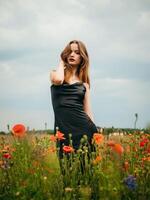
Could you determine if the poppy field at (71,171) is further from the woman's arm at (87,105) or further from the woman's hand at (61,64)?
the woman's hand at (61,64)

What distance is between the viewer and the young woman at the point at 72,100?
605cm

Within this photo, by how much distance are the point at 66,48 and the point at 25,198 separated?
6.92ft

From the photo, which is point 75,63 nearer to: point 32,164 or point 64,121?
point 64,121

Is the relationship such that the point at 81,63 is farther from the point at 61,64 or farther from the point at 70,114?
the point at 70,114

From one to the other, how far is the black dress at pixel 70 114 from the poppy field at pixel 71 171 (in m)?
0.18

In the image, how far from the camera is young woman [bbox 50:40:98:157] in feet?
19.9

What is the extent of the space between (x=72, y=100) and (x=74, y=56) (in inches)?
20.4

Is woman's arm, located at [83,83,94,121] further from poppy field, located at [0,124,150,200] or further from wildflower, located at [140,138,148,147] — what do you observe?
wildflower, located at [140,138,148,147]

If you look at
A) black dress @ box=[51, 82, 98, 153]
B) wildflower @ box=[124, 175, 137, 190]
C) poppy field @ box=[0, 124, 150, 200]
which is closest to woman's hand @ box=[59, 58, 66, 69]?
black dress @ box=[51, 82, 98, 153]

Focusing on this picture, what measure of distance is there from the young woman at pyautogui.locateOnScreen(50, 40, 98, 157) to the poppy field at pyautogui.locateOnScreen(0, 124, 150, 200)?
0.20 meters

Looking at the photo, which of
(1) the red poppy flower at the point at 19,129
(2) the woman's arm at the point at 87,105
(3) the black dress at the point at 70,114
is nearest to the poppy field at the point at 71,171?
(1) the red poppy flower at the point at 19,129

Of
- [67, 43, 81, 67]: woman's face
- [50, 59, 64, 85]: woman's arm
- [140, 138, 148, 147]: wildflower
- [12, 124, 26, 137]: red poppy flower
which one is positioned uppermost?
[67, 43, 81, 67]: woman's face

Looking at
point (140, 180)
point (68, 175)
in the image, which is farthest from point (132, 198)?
point (68, 175)

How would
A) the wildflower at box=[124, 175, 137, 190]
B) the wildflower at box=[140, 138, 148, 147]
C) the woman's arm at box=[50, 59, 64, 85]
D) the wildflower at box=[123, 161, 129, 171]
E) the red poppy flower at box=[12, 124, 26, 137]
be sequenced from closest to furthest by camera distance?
1. the wildflower at box=[124, 175, 137, 190]
2. the red poppy flower at box=[12, 124, 26, 137]
3. the wildflower at box=[123, 161, 129, 171]
4. the wildflower at box=[140, 138, 148, 147]
5. the woman's arm at box=[50, 59, 64, 85]
